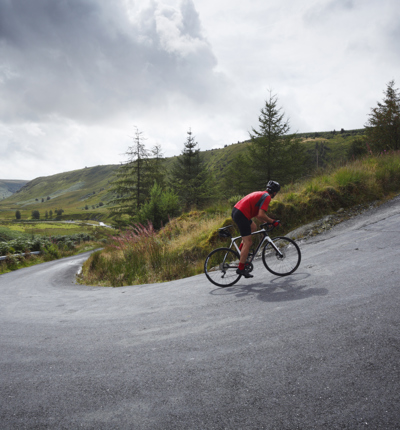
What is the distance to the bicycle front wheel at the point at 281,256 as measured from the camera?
17.6ft

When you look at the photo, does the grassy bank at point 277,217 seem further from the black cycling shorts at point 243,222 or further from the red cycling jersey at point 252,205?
the red cycling jersey at point 252,205

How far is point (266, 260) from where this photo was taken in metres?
5.52

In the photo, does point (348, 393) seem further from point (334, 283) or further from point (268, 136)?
Answer: point (268, 136)

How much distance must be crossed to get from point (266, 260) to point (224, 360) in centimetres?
313

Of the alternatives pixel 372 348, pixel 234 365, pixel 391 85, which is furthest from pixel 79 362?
pixel 391 85

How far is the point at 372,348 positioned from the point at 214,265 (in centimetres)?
361

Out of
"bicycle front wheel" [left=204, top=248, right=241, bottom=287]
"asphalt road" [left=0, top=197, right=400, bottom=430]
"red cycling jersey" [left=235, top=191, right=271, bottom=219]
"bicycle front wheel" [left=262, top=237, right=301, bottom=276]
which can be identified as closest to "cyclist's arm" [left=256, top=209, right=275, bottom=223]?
"red cycling jersey" [left=235, top=191, right=271, bottom=219]

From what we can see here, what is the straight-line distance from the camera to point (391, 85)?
72.7ft

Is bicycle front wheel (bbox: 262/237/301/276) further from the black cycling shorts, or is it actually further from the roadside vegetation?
the roadside vegetation

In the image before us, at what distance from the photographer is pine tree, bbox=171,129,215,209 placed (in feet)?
70.9

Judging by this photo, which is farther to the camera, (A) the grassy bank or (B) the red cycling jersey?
(A) the grassy bank

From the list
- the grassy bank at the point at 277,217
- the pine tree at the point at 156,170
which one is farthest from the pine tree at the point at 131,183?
the grassy bank at the point at 277,217

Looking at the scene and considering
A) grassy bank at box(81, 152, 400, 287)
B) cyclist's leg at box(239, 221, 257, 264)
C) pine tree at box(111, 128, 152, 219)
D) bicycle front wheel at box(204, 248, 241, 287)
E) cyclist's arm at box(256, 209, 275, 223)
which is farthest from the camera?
pine tree at box(111, 128, 152, 219)

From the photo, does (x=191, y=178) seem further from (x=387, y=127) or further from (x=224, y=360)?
(x=224, y=360)
